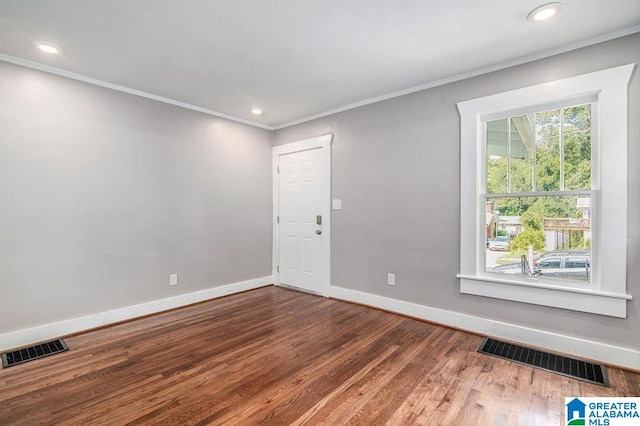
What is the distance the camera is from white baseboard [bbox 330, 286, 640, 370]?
235cm

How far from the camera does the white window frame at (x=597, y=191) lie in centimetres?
233

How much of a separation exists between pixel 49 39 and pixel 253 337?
2931mm

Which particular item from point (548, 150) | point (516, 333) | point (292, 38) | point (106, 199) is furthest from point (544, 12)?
point (106, 199)

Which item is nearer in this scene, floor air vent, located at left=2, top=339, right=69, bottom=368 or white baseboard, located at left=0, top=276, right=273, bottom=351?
floor air vent, located at left=2, top=339, right=69, bottom=368

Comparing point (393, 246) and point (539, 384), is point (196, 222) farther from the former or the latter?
point (539, 384)

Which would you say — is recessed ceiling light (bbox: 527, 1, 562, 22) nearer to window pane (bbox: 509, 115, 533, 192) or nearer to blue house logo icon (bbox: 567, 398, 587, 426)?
window pane (bbox: 509, 115, 533, 192)

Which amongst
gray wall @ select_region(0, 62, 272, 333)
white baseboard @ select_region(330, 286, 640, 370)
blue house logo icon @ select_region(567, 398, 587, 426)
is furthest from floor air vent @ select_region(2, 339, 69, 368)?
blue house logo icon @ select_region(567, 398, 587, 426)

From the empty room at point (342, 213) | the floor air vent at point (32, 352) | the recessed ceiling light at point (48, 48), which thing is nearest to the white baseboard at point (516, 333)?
the empty room at point (342, 213)

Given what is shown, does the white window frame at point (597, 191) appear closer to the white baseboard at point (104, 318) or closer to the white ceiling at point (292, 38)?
the white ceiling at point (292, 38)

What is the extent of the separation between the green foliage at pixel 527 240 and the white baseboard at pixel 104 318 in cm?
339

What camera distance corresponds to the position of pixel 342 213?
4.07m

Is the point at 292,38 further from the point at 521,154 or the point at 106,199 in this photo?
the point at 106,199

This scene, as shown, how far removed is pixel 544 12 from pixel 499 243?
1857 millimetres
